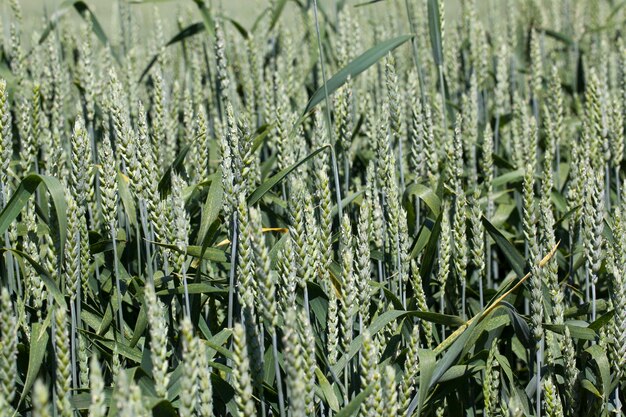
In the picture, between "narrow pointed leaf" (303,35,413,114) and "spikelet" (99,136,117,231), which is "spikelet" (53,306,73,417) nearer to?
"spikelet" (99,136,117,231)

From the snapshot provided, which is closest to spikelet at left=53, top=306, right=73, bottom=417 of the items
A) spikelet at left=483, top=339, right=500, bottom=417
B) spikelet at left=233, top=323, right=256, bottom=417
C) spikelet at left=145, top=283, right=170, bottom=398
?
spikelet at left=145, top=283, right=170, bottom=398

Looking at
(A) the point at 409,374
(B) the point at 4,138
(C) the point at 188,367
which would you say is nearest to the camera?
(C) the point at 188,367

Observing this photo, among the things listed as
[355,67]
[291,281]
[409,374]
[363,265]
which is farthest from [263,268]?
[355,67]

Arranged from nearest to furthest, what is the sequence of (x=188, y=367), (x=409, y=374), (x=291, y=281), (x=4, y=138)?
(x=188, y=367) < (x=291, y=281) < (x=409, y=374) < (x=4, y=138)

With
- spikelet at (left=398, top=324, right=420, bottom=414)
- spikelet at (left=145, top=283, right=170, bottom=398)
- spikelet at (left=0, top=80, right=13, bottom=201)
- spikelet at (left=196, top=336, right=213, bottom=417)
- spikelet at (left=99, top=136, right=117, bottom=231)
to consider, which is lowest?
spikelet at (left=398, top=324, right=420, bottom=414)

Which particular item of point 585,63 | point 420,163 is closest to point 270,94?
point 420,163

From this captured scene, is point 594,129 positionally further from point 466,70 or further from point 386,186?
point 466,70

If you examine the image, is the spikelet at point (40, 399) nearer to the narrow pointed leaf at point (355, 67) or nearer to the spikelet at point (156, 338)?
the spikelet at point (156, 338)

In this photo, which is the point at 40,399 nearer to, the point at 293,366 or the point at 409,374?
the point at 293,366

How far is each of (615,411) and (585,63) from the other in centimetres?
266

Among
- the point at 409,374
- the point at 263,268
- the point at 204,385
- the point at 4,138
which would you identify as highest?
the point at 4,138

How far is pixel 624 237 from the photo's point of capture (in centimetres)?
171

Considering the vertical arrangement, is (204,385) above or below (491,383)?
above

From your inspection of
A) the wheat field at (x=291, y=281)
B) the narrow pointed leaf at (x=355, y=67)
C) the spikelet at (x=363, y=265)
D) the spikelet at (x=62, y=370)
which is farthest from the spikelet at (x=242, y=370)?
the narrow pointed leaf at (x=355, y=67)
